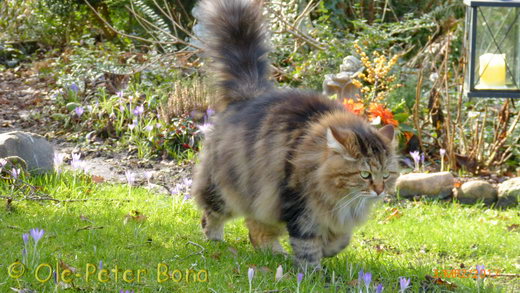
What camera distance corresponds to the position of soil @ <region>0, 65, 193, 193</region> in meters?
6.61

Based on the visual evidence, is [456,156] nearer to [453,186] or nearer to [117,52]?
[453,186]

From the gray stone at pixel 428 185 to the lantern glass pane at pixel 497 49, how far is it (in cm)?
84

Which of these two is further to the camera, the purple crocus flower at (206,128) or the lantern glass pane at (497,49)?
the lantern glass pane at (497,49)

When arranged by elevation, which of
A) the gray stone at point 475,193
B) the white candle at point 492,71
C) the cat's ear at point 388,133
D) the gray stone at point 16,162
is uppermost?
the white candle at point 492,71

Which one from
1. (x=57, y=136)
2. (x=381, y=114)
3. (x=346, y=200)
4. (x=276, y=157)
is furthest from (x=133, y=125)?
(x=346, y=200)

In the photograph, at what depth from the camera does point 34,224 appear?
4680 millimetres

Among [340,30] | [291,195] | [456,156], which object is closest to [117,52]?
[340,30]

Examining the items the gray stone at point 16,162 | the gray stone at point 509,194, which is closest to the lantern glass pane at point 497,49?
the gray stone at point 509,194

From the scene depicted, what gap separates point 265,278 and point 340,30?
271 inches

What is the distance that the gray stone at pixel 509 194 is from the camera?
6238 mm

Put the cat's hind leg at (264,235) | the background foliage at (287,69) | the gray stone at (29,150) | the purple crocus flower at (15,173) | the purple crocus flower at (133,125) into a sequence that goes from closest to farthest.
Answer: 1. the cat's hind leg at (264,235)
2. the purple crocus flower at (15,173)
3. the gray stone at (29,150)
4. the purple crocus flower at (133,125)
5. the background foliage at (287,69)

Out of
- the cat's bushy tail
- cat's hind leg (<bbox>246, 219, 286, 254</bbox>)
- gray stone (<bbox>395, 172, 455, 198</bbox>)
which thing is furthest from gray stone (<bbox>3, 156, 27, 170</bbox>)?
gray stone (<bbox>395, 172, 455, 198</bbox>)

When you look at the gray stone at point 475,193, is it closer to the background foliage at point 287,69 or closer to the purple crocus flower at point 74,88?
the background foliage at point 287,69

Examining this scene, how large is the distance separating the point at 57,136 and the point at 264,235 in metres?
3.93
